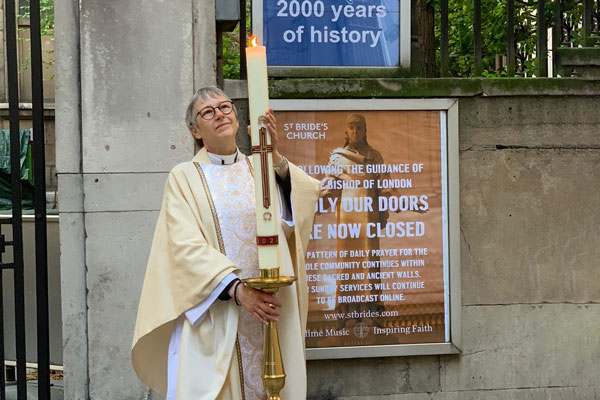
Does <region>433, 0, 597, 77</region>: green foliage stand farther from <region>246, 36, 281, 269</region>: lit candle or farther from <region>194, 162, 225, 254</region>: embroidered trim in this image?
<region>246, 36, 281, 269</region>: lit candle

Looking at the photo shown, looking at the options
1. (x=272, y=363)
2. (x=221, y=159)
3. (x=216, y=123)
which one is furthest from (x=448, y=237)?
(x=272, y=363)

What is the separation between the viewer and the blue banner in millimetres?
6336

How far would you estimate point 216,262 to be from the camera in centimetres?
424

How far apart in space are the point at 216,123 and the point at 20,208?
7.40ft

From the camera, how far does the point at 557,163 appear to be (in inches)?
260

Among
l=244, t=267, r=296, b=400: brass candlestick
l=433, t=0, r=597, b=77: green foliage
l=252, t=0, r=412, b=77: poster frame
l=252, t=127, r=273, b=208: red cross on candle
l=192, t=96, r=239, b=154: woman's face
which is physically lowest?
l=244, t=267, r=296, b=400: brass candlestick

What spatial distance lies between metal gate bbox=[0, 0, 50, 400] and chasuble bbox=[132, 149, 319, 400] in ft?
6.14

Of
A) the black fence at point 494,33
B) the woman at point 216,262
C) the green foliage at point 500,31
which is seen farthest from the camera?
the green foliage at point 500,31

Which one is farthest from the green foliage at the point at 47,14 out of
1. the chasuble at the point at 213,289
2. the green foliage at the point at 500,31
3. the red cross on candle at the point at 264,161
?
the red cross on candle at the point at 264,161

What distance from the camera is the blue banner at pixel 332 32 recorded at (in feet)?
20.8

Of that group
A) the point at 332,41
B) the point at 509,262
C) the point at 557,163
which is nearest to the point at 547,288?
the point at 509,262

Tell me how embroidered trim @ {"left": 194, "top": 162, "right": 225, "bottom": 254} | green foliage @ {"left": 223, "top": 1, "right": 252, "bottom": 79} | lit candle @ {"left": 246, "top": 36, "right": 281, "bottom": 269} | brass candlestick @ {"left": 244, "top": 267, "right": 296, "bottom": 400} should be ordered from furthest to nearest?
green foliage @ {"left": 223, "top": 1, "right": 252, "bottom": 79} → embroidered trim @ {"left": 194, "top": 162, "right": 225, "bottom": 254} → brass candlestick @ {"left": 244, "top": 267, "right": 296, "bottom": 400} → lit candle @ {"left": 246, "top": 36, "right": 281, "bottom": 269}

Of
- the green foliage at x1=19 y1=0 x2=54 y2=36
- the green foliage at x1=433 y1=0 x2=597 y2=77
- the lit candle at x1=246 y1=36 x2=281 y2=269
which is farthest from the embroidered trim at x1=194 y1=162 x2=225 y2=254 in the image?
the green foliage at x1=19 y1=0 x2=54 y2=36

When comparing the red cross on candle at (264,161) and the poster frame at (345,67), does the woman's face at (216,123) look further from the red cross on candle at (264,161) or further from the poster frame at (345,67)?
the poster frame at (345,67)
